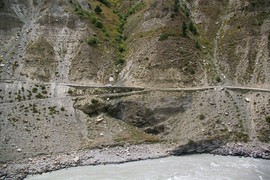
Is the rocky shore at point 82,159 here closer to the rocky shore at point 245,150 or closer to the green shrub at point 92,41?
the rocky shore at point 245,150

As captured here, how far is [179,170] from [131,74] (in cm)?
2592

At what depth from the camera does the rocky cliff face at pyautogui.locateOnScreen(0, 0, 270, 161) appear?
70062mm

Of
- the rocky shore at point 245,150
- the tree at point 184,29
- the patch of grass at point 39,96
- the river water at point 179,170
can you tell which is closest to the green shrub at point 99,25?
the tree at point 184,29

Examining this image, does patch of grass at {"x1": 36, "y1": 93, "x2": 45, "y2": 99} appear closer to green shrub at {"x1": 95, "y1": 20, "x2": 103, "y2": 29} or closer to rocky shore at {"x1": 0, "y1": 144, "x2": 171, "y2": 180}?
rocky shore at {"x1": 0, "y1": 144, "x2": 171, "y2": 180}

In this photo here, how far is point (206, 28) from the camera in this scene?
92.8m

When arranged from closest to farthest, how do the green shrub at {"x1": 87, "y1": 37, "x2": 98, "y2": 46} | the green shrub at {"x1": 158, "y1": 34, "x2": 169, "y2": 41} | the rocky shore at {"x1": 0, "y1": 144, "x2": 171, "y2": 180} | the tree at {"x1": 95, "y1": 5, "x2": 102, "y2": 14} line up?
the rocky shore at {"x1": 0, "y1": 144, "x2": 171, "y2": 180}, the green shrub at {"x1": 158, "y1": 34, "x2": 169, "y2": 41}, the green shrub at {"x1": 87, "y1": 37, "x2": 98, "y2": 46}, the tree at {"x1": 95, "y1": 5, "x2": 102, "y2": 14}

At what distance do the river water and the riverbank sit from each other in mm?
1178

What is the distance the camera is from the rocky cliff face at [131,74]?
230ft

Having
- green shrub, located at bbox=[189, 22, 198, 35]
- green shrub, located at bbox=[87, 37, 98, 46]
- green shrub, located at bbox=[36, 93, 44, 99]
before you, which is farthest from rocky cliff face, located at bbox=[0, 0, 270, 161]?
green shrub, located at bbox=[87, 37, 98, 46]

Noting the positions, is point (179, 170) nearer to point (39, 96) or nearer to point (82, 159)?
point (82, 159)

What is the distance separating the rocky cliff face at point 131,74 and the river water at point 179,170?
5377 millimetres

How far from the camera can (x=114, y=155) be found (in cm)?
6594

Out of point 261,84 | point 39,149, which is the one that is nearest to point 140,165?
point 39,149

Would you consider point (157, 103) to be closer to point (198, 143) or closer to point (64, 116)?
point (198, 143)
